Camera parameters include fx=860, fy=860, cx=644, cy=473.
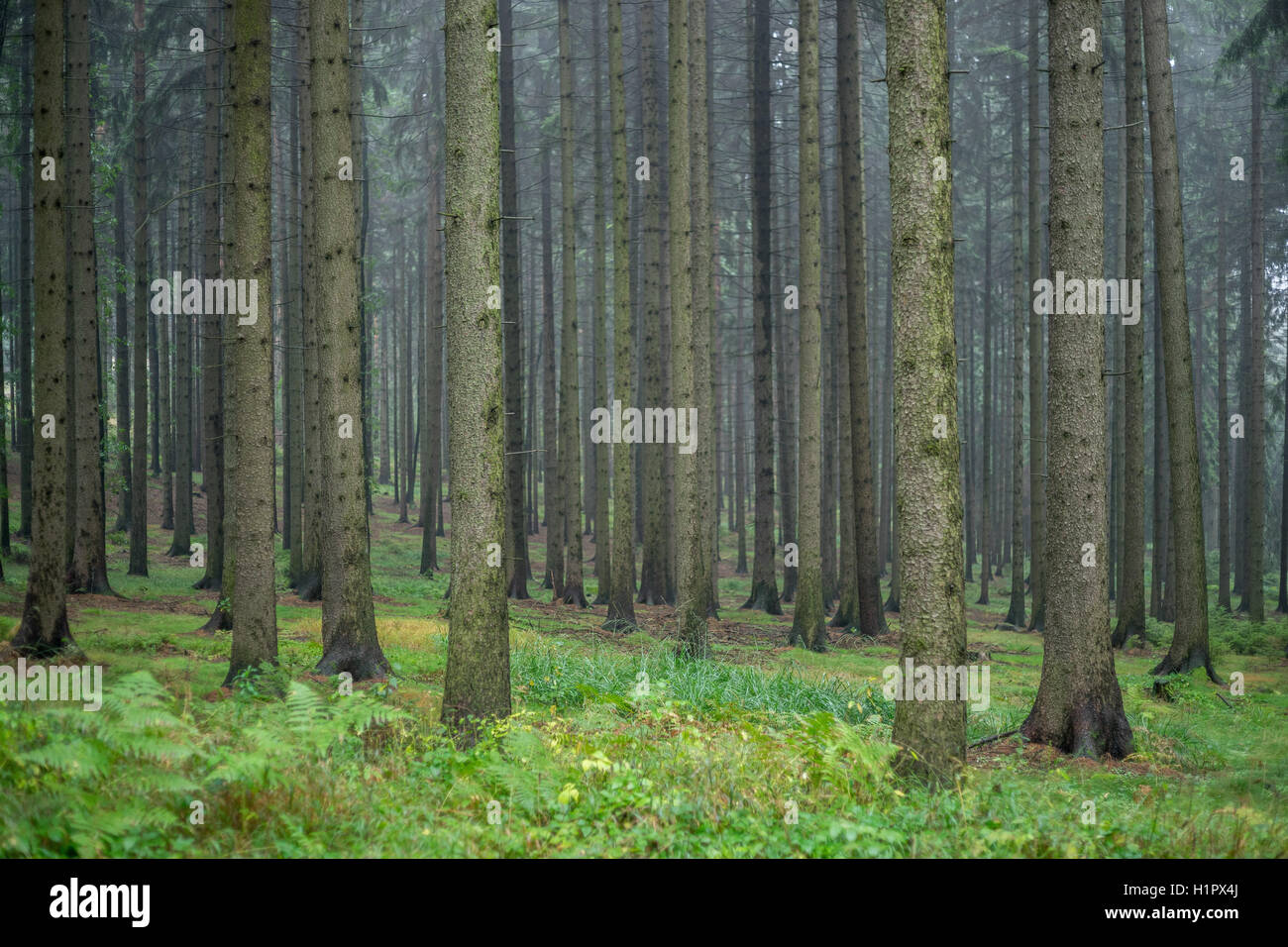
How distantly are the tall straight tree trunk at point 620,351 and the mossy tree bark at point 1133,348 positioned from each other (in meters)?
9.12

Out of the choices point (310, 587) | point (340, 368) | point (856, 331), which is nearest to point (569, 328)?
point (856, 331)

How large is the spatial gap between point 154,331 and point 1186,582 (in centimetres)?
3672

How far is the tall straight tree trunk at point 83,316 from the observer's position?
1388 cm

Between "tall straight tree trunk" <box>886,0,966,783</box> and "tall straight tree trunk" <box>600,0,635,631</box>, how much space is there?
9.18 meters

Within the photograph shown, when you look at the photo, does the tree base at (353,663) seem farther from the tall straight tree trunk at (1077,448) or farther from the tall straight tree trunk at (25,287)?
the tall straight tree trunk at (25,287)

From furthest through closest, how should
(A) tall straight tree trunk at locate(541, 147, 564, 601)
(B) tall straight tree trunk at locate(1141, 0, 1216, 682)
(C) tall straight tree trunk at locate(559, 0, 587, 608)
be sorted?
(A) tall straight tree trunk at locate(541, 147, 564, 601) → (C) tall straight tree trunk at locate(559, 0, 587, 608) → (B) tall straight tree trunk at locate(1141, 0, 1216, 682)

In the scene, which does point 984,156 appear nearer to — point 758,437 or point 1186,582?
point 758,437

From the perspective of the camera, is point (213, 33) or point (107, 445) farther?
point (107, 445)

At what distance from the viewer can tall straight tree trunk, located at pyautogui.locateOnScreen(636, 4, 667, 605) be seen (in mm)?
17469

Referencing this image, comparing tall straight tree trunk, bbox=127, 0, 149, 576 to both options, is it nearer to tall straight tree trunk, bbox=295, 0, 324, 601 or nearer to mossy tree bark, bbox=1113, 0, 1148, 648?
tall straight tree trunk, bbox=295, 0, 324, 601

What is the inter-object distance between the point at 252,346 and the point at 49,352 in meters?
2.86

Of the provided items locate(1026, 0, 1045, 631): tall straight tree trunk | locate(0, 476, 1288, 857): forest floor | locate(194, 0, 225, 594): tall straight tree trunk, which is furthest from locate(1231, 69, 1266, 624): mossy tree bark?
locate(194, 0, 225, 594): tall straight tree trunk

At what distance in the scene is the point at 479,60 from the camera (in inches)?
279
